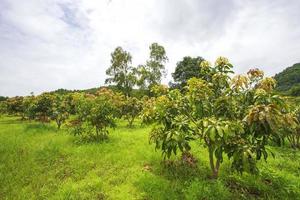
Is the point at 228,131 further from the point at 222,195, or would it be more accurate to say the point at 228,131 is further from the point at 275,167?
the point at 275,167

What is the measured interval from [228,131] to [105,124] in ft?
26.7

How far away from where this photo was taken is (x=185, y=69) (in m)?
47.5

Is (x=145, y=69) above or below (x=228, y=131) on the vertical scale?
above

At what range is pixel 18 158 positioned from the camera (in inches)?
389

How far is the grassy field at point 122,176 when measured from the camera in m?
6.78

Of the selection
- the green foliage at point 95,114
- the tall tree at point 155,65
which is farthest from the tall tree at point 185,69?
the green foliage at point 95,114

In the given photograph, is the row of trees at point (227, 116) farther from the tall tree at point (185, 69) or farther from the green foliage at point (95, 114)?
the tall tree at point (185, 69)

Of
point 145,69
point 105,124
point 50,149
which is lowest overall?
point 50,149

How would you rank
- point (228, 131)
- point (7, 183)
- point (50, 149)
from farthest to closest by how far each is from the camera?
point (50, 149)
point (7, 183)
point (228, 131)

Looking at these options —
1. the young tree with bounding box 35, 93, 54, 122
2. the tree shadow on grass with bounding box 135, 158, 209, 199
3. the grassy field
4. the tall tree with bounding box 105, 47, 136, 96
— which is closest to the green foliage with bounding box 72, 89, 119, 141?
the grassy field

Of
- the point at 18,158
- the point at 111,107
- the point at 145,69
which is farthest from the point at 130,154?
the point at 145,69

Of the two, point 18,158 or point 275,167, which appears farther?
point 18,158

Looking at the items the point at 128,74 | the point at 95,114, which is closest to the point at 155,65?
the point at 128,74

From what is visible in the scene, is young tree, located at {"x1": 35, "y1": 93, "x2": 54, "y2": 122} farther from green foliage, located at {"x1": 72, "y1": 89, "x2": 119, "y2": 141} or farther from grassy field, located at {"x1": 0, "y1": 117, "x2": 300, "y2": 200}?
grassy field, located at {"x1": 0, "y1": 117, "x2": 300, "y2": 200}
